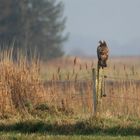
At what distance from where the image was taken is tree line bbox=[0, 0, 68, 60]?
5222 cm

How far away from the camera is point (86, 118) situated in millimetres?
14867

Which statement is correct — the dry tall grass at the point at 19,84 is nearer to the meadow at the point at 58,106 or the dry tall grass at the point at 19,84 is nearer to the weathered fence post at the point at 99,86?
the meadow at the point at 58,106

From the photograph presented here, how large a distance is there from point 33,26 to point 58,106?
39.4 m

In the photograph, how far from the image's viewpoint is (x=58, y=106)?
16.8 meters

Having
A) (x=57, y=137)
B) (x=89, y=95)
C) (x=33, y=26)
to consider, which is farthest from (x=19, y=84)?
(x=33, y=26)

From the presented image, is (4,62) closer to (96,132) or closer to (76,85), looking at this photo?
(76,85)

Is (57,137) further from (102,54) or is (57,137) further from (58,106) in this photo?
(58,106)

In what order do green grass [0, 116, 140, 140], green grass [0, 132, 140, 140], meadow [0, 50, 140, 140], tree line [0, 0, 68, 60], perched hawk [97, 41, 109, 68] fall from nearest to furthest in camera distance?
green grass [0, 132, 140, 140], green grass [0, 116, 140, 140], meadow [0, 50, 140, 140], perched hawk [97, 41, 109, 68], tree line [0, 0, 68, 60]

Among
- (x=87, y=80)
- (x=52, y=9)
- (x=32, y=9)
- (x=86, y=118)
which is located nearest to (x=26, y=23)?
(x=32, y=9)

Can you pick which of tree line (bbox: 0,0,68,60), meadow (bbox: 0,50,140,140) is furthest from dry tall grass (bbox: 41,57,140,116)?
tree line (bbox: 0,0,68,60)

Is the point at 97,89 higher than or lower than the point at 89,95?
higher

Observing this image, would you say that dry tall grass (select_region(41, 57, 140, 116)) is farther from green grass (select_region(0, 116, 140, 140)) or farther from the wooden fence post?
green grass (select_region(0, 116, 140, 140))

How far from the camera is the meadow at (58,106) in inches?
563

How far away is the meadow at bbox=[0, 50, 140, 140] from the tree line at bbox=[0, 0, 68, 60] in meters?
31.4
